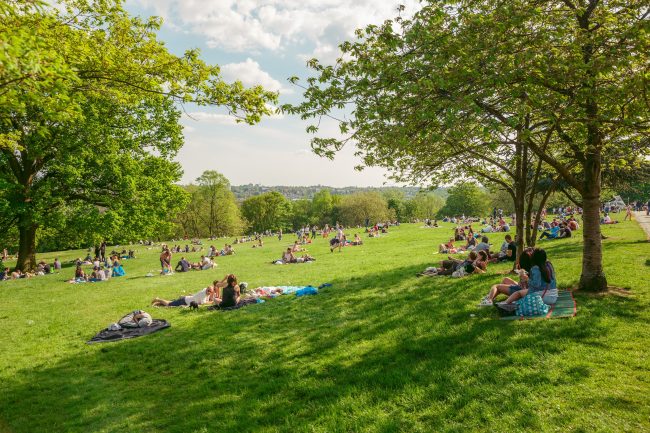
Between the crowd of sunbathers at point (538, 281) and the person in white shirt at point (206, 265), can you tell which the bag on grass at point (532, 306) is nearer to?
the crowd of sunbathers at point (538, 281)

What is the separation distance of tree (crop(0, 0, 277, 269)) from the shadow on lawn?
17.4ft

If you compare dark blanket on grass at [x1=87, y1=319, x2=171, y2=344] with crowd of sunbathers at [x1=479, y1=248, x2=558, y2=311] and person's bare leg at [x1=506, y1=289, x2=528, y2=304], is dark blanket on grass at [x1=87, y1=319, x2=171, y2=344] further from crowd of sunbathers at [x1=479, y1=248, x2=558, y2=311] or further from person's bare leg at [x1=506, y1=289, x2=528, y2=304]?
person's bare leg at [x1=506, y1=289, x2=528, y2=304]

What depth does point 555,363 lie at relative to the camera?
6.72 meters

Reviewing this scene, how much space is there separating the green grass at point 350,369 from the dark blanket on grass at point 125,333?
0.39m

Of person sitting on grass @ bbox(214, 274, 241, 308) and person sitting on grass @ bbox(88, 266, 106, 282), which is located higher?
person sitting on grass @ bbox(214, 274, 241, 308)

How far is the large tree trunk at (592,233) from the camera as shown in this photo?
10789 mm

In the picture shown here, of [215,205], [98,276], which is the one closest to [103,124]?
[98,276]

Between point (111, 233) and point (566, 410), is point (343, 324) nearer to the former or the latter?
point (566, 410)

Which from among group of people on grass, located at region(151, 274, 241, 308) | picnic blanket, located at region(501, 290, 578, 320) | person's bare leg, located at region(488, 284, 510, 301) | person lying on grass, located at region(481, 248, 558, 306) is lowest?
group of people on grass, located at region(151, 274, 241, 308)

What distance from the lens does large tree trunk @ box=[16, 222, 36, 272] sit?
26781 millimetres

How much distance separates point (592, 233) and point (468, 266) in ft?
16.7

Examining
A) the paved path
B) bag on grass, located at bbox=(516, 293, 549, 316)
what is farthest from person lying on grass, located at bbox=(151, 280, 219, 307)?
the paved path

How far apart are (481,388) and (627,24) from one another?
349 inches

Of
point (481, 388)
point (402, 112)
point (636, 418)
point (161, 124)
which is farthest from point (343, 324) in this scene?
point (161, 124)
